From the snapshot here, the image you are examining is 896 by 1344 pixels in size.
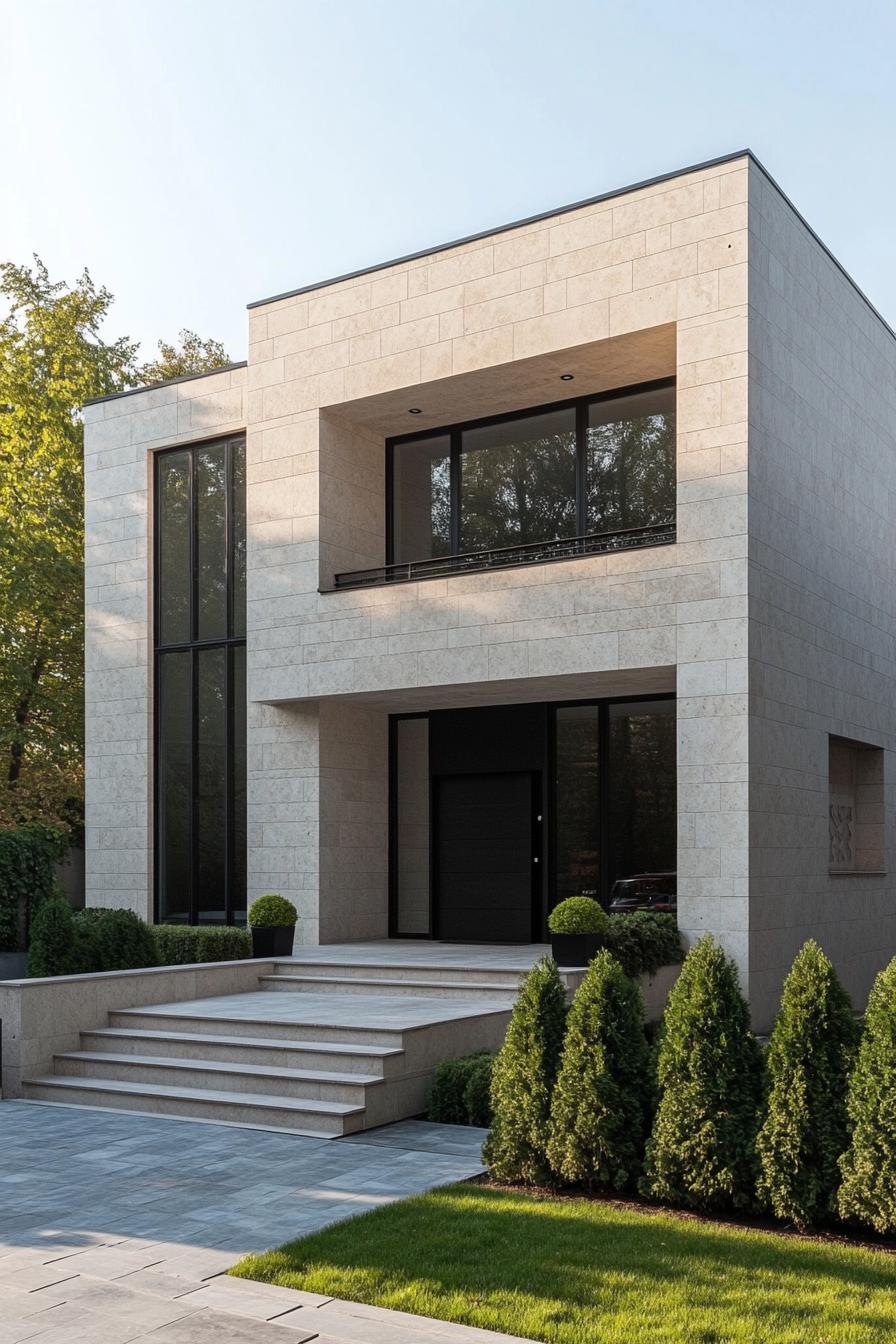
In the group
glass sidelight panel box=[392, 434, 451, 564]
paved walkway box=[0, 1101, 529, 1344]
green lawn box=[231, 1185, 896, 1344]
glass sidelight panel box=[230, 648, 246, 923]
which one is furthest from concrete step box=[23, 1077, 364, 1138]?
glass sidelight panel box=[392, 434, 451, 564]

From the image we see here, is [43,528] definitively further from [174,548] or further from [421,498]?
[421,498]

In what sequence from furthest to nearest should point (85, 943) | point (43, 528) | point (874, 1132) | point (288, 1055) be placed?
1. point (43, 528)
2. point (85, 943)
3. point (288, 1055)
4. point (874, 1132)

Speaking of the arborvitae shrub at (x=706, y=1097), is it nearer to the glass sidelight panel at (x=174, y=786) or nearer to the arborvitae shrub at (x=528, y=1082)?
the arborvitae shrub at (x=528, y=1082)

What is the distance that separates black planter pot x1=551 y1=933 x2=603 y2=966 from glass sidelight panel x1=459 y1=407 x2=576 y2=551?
5.66 meters

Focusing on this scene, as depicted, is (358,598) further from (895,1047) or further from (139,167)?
(895,1047)

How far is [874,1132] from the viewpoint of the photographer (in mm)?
6781

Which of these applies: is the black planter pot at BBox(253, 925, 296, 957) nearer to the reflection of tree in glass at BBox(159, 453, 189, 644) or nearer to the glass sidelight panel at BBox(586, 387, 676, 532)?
the reflection of tree in glass at BBox(159, 453, 189, 644)

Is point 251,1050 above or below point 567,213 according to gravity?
below

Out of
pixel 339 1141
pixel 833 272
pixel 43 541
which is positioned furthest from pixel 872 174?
pixel 43 541

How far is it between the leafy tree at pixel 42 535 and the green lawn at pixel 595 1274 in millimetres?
18896

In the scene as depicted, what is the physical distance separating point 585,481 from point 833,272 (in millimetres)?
4342

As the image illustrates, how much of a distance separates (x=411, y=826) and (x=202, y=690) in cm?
377

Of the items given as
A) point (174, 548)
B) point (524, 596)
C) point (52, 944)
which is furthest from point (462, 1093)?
point (174, 548)

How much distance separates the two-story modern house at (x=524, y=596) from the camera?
14250 mm
